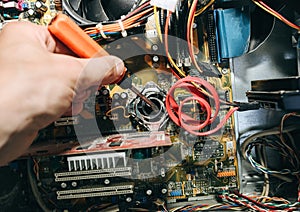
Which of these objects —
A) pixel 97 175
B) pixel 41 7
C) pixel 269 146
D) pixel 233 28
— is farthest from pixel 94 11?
pixel 269 146

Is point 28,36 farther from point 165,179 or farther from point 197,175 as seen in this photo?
point 197,175

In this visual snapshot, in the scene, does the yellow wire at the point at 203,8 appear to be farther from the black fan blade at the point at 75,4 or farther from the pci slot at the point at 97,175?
the pci slot at the point at 97,175

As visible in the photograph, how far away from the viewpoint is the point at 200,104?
1360 mm

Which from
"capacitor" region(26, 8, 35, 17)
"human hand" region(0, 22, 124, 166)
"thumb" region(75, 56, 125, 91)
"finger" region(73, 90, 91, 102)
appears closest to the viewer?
"human hand" region(0, 22, 124, 166)

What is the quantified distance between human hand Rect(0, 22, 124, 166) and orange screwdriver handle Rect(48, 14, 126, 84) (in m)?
0.04

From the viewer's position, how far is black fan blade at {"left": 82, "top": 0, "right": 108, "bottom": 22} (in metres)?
1.40

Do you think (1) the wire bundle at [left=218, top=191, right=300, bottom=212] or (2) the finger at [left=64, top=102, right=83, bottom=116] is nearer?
(2) the finger at [left=64, top=102, right=83, bottom=116]

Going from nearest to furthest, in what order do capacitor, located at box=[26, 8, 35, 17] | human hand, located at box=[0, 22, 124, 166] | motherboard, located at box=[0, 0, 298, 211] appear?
1. human hand, located at box=[0, 22, 124, 166]
2. motherboard, located at box=[0, 0, 298, 211]
3. capacitor, located at box=[26, 8, 35, 17]

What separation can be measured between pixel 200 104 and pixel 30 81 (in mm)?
705

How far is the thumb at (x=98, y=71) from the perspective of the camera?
1.01m

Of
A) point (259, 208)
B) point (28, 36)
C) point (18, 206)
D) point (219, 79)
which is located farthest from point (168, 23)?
point (18, 206)

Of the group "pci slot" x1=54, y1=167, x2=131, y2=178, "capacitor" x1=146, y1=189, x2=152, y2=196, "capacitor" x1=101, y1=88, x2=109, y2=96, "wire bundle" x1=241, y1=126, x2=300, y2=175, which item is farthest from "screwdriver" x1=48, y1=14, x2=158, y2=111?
"wire bundle" x1=241, y1=126, x2=300, y2=175

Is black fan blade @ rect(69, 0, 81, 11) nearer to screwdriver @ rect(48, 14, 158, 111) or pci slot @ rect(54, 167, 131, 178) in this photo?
screwdriver @ rect(48, 14, 158, 111)

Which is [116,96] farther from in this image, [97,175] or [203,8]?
[203,8]
